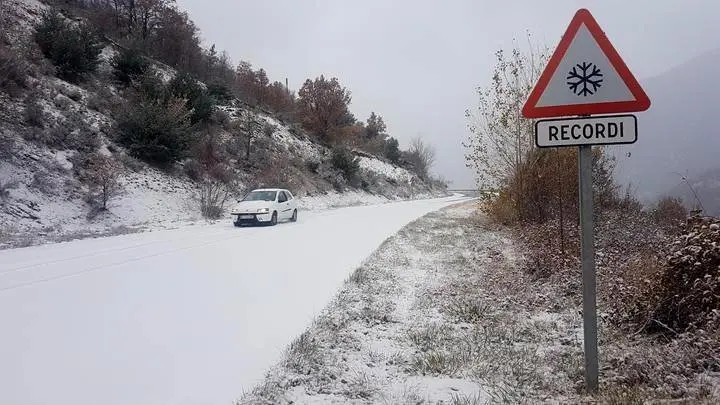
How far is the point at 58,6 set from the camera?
29.5 meters

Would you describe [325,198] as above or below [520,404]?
above

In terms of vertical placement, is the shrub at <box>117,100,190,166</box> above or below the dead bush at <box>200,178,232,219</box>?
above

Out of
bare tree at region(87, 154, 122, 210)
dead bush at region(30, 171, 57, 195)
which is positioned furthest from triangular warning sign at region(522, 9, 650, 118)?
dead bush at region(30, 171, 57, 195)

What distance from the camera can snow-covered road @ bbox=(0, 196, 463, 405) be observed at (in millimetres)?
3869

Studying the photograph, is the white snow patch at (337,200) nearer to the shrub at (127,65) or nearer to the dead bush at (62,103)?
the shrub at (127,65)

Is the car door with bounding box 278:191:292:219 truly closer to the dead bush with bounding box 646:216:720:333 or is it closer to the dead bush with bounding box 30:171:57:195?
the dead bush with bounding box 30:171:57:195

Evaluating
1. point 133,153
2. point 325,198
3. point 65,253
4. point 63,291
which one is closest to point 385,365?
point 63,291

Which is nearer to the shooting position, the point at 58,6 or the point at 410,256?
the point at 410,256

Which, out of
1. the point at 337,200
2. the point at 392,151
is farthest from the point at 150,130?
the point at 392,151

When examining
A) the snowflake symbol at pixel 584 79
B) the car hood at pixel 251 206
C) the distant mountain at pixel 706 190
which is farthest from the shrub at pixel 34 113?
the distant mountain at pixel 706 190

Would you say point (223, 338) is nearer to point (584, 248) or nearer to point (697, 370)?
point (584, 248)

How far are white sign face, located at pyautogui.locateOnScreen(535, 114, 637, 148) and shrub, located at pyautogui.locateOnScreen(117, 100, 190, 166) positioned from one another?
2096cm

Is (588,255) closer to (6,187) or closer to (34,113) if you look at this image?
(6,187)

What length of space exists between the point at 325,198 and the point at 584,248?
31.2 m
